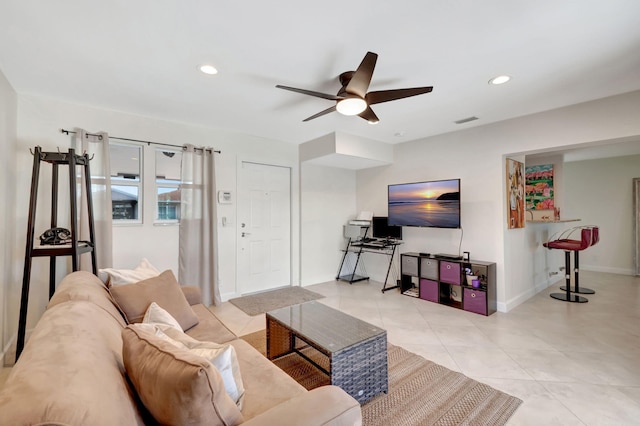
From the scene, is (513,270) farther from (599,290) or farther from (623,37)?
(623,37)

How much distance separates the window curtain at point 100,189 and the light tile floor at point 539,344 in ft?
4.65

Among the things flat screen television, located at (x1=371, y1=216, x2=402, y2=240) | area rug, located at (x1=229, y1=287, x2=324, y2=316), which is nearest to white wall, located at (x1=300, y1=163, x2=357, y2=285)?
area rug, located at (x1=229, y1=287, x2=324, y2=316)

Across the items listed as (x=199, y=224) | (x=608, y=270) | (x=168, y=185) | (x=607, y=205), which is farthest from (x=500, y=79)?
(x=608, y=270)

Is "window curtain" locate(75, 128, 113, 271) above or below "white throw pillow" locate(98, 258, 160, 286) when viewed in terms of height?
above

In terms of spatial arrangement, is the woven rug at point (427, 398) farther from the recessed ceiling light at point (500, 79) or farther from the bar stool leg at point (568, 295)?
the bar stool leg at point (568, 295)

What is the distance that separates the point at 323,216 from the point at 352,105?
2.95 m

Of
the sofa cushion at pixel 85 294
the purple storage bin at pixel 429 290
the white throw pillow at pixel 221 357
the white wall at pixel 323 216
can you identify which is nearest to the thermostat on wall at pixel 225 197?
the white wall at pixel 323 216

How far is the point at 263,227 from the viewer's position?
4.48 meters

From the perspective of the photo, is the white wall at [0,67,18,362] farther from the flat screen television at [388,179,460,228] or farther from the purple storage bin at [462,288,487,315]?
the purple storage bin at [462,288,487,315]

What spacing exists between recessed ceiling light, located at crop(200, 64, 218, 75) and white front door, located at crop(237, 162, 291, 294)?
191 centimetres

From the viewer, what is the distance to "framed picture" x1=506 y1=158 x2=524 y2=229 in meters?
3.69

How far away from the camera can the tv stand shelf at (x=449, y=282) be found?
352 cm

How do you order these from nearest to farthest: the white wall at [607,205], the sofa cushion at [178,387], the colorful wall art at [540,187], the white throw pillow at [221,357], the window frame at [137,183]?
1. the sofa cushion at [178,387]
2. the white throw pillow at [221,357]
3. the window frame at [137,183]
4. the colorful wall art at [540,187]
5. the white wall at [607,205]

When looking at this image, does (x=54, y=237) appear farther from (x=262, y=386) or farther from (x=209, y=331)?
(x=262, y=386)
